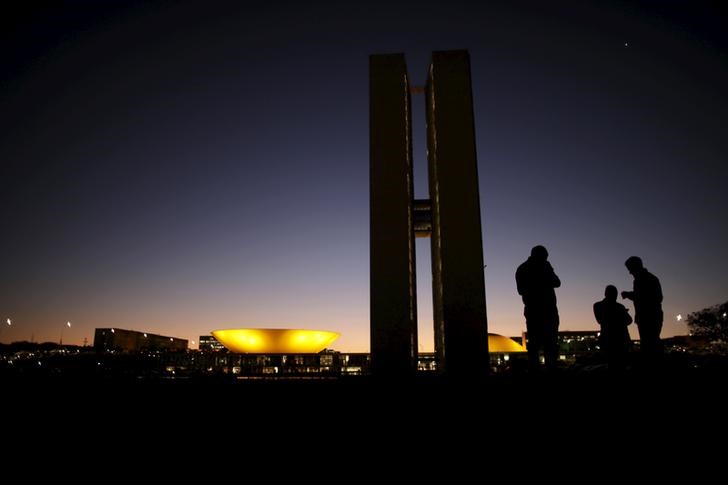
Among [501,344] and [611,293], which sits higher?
[611,293]

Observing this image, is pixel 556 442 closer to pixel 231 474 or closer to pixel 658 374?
pixel 231 474

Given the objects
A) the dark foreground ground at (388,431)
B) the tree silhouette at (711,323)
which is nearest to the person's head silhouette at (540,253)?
the dark foreground ground at (388,431)

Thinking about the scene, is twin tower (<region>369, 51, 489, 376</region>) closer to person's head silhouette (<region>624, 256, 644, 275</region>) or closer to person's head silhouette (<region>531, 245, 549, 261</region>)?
person's head silhouette (<region>624, 256, 644, 275</region>)

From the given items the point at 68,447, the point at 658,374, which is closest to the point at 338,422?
the point at 68,447

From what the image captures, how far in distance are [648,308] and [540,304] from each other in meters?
1.37

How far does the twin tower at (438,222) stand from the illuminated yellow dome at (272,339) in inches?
128

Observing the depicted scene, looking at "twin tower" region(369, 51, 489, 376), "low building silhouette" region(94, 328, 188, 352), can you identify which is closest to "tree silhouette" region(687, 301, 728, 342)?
"twin tower" region(369, 51, 489, 376)

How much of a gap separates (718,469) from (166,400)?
3.70 meters

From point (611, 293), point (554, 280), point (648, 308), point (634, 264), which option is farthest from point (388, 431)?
point (611, 293)

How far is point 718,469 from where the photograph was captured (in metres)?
2.11

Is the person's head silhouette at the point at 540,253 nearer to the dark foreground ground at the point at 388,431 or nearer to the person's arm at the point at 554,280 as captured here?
the person's arm at the point at 554,280

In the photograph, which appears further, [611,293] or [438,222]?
[438,222]

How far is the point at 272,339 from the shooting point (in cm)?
1427

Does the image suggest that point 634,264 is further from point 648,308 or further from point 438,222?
point 438,222
